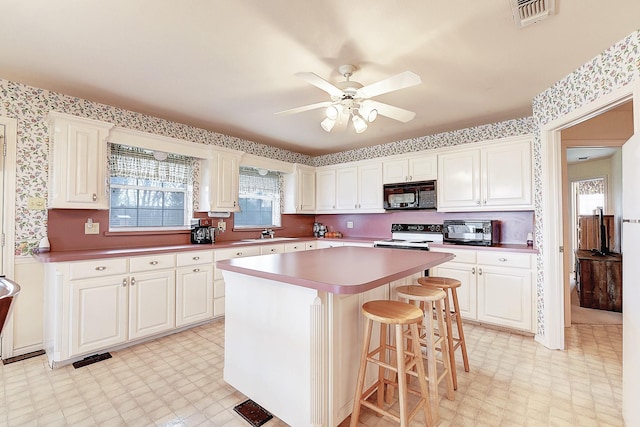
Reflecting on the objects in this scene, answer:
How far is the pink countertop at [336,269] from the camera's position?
1416 mm

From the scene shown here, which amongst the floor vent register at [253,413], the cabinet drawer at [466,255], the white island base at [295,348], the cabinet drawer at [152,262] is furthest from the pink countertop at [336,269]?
the cabinet drawer at [152,262]

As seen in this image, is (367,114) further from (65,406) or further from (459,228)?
(65,406)

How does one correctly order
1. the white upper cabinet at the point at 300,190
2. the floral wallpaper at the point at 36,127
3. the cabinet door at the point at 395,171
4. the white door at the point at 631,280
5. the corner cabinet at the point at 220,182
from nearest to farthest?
the white door at the point at 631,280 → the floral wallpaper at the point at 36,127 → the corner cabinet at the point at 220,182 → the cabinet door at the point at 395,171 → the white upper cabinet at the point at 300,190

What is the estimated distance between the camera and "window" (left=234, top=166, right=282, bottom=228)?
14.9 ft

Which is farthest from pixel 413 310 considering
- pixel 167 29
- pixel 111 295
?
pixel 111 295

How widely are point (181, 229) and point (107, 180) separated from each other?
95 cm

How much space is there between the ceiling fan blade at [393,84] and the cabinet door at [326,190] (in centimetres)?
296

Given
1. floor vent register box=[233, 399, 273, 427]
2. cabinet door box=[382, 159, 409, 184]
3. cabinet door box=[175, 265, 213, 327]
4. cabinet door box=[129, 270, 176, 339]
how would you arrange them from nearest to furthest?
floor vent register box=[233, 399, 273, 427], cabinet door box=[129, 270, 176, 339], cabinet door box=[175, 265, 213, 327], cabinet door box=[382, 159, 409, 184]

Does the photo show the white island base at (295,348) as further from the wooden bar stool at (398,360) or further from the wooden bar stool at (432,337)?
the wooden bar stool at (432,337)

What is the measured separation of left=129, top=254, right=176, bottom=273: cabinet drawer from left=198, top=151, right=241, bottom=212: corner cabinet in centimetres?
88

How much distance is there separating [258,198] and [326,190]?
3.84ft

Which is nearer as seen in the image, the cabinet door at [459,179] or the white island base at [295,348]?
the white island base at [295,348]

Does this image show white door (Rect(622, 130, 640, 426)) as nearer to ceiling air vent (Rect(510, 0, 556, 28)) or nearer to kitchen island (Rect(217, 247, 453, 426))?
ceiling air vent (Rect(510, 0, 556, 28))

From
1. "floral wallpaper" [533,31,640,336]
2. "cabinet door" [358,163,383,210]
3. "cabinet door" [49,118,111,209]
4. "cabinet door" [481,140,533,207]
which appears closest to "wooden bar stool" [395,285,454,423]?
"floral wallpaper" [533,31,640,336]
